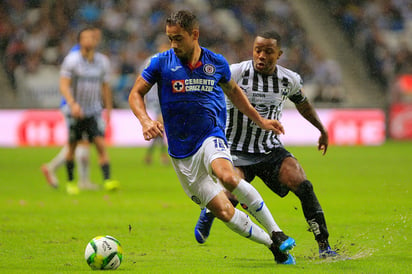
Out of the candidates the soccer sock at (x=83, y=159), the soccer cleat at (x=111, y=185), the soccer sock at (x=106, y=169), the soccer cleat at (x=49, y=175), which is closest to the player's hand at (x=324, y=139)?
the soccer cleat at (x=111, y=185)

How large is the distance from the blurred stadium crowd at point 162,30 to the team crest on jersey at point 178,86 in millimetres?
16459

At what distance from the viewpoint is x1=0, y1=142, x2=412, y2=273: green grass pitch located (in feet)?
18.6

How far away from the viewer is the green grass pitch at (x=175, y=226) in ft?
18.6

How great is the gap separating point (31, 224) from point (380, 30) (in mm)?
21427

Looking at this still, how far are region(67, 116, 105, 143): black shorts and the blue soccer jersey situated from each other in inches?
221

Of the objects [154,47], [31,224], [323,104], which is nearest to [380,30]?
[323,104]

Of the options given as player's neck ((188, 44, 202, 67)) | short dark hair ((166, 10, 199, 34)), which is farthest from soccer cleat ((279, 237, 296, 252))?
short dark hair ((166, 10, 199, 34))

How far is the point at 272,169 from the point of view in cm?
637

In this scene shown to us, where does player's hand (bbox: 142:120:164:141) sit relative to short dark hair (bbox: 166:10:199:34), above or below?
below

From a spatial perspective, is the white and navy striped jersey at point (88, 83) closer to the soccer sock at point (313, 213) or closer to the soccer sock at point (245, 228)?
the soccer sock at point (313, 213)

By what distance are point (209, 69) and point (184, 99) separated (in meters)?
0.32

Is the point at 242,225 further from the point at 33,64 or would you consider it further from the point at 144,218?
the point at 33,64

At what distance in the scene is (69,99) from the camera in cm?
1062

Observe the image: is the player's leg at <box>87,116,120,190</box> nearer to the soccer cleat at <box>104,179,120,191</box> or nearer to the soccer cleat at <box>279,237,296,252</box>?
the soccer cleat at <box>104,179,120,191</box>
